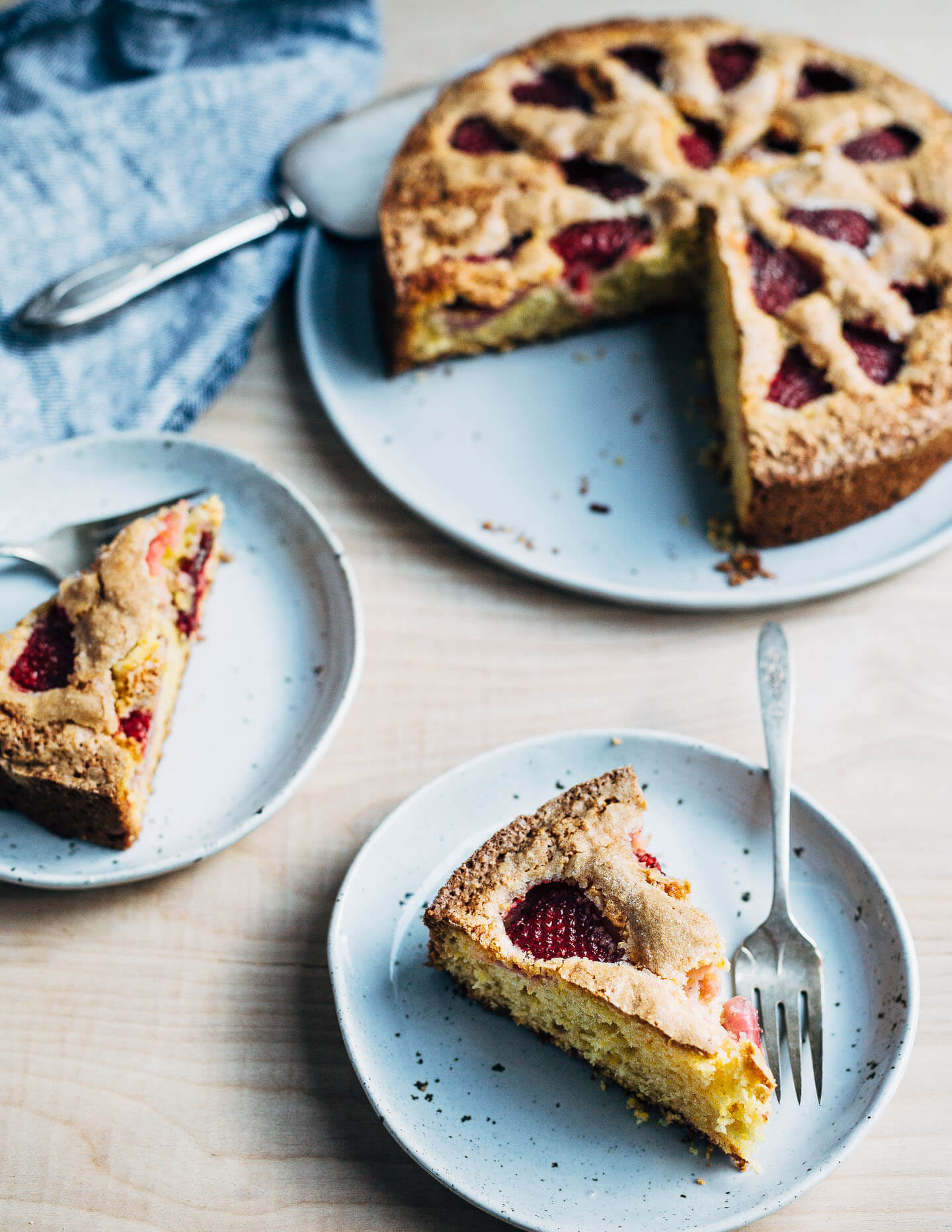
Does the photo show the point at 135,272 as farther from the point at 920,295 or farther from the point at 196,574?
the point at 920,295

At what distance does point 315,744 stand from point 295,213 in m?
1.92

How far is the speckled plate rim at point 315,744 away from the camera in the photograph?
2582 millimetres

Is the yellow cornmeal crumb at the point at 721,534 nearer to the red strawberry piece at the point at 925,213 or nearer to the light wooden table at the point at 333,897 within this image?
the light wooden table at the point at 333,897

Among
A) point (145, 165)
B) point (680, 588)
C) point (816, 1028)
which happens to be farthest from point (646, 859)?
point (145, 165)

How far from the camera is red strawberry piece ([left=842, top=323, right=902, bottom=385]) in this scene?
326 cm

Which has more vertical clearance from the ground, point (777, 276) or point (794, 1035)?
point (777, 276)

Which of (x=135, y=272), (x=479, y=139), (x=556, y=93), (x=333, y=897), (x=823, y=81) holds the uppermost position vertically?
(x=823, y=81)

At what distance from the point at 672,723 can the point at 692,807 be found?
29cm

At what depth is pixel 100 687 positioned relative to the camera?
2703mm

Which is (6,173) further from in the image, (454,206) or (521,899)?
(521,899)

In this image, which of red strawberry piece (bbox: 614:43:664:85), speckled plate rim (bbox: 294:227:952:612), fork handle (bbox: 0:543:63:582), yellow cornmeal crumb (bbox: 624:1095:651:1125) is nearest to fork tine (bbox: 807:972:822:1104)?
yellow cornmeal crumb (bbox: 624:1095:651:1125)

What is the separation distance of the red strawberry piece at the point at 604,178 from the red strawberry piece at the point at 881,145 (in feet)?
2.21

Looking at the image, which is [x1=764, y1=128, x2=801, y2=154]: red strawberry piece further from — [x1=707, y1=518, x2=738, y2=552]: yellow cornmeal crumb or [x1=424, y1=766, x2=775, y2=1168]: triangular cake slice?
[x1=424, y1=766, x2=775, y2=1168]: triangular cake slice

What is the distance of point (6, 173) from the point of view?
3.46 m
